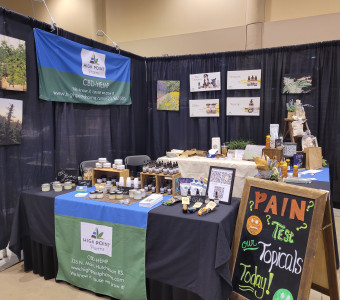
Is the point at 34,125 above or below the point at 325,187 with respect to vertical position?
above

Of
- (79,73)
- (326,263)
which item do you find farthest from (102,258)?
(79,73)

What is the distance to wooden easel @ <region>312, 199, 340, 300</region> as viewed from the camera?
5.20ft

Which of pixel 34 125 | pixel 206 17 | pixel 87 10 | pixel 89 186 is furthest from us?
pixel 87 10

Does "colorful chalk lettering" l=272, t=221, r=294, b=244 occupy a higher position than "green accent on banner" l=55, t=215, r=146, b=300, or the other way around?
"colorful chalk lettering" l=272, t=221, r=294, b=244

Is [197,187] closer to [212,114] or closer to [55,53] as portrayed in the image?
[55,53]

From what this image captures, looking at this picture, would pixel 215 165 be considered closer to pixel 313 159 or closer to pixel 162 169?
pixel 313 159

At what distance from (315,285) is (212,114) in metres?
2.85

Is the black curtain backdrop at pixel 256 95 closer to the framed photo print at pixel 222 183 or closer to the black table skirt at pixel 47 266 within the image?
the framed photo print at pixel 222 183

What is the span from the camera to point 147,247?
1.77 m

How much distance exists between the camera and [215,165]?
10.7 feet

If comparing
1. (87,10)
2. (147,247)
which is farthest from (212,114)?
(87,10)

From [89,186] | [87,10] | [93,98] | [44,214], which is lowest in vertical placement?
[44,214]

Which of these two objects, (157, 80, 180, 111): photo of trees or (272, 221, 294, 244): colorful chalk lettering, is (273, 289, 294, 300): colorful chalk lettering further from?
(157, 80, 180, 111): photo of trees

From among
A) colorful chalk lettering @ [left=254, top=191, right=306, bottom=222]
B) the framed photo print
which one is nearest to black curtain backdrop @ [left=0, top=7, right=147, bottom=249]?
the framed photo print
